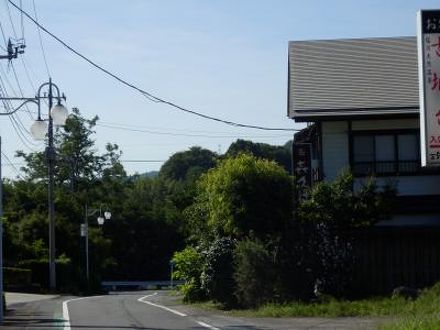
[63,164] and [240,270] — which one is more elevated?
[63,164]

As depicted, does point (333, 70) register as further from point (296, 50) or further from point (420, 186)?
point (420, 186)

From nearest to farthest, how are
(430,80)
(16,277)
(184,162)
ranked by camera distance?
(430,80) < (16,277) < (184,162)

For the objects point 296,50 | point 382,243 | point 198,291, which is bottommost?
point 198,291

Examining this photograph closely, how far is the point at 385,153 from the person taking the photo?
90.0ft

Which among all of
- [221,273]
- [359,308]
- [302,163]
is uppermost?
[302,163]

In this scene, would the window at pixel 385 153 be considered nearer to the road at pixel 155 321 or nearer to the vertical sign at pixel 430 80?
the road at pixel 155 321

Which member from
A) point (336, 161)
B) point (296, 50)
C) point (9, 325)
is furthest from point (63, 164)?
point (9, 325)

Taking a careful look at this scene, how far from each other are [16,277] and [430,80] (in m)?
33.9

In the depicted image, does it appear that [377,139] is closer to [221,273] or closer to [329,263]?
[329,263]

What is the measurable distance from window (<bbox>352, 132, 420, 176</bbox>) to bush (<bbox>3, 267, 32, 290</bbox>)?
22232 millimetres

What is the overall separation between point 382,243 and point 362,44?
11813 mm

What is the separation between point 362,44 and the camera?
110ft

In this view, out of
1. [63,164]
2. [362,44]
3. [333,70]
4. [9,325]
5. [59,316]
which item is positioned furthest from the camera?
[63,164]

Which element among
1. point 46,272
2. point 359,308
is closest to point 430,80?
point 359,308
